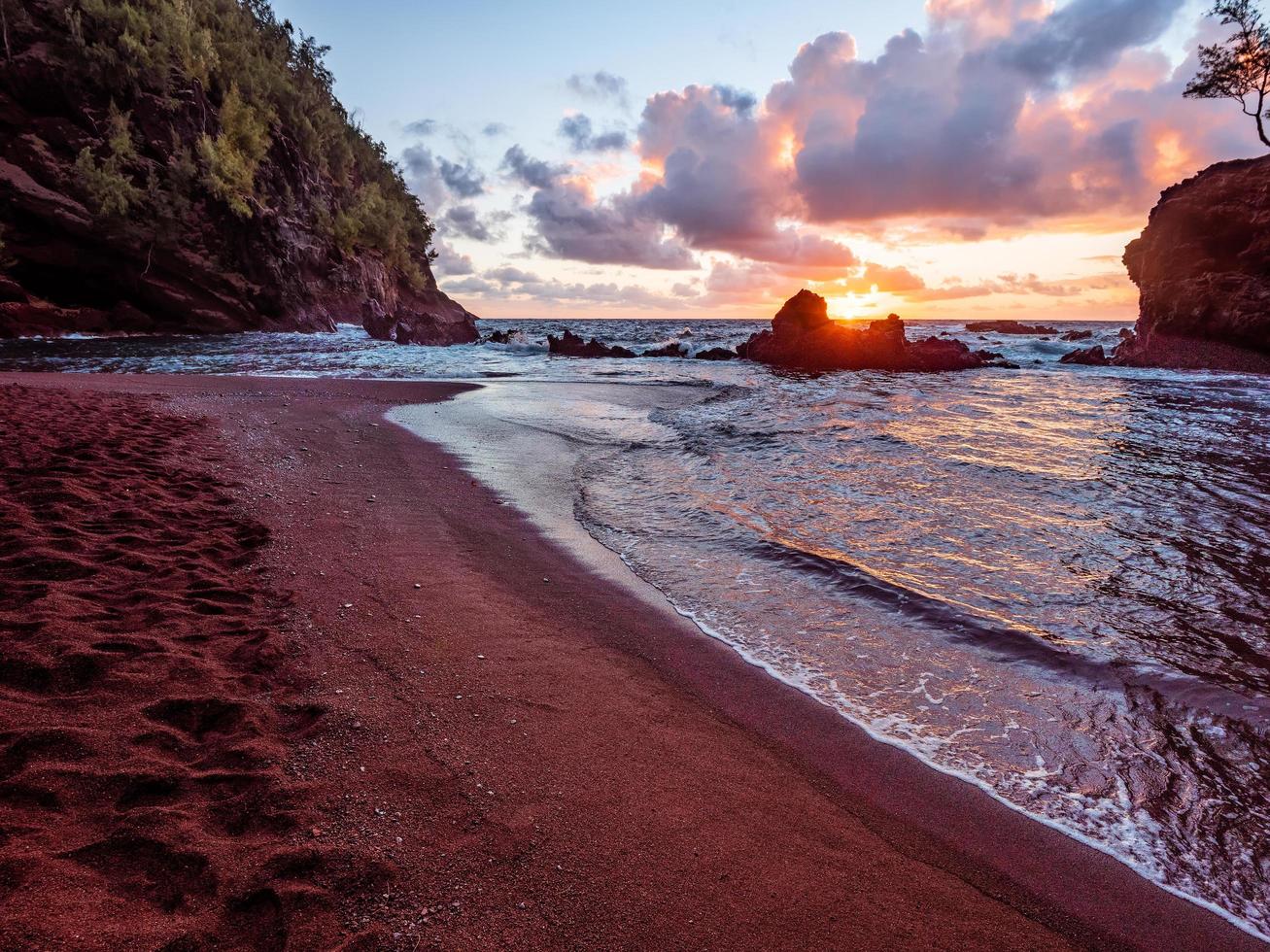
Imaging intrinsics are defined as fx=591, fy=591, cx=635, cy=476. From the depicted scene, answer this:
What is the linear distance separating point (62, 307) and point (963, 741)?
40.6m

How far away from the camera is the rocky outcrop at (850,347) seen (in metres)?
26.5

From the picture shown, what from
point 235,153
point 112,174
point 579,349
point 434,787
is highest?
point 235,153

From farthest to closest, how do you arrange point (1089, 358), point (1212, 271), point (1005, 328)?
1. point (1005, 328)
2. point (1089, 358)
3. point (1212, 271)

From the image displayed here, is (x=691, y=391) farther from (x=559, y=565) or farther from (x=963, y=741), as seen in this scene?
(x=963, y=741)

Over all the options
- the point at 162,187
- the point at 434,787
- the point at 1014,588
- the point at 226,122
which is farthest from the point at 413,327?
the point at 434,787

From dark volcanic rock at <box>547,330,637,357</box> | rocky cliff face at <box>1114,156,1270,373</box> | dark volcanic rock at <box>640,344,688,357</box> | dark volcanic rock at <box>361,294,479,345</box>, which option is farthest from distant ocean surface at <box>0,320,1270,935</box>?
dark volcanic rock at <box>361,294,479,345</box>

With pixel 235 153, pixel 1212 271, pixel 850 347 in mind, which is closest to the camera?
pixel 1212 271

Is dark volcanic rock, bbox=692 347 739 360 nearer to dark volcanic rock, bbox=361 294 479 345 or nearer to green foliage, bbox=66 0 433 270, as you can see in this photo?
dark volcanic rock, bbox=361 294 479 345

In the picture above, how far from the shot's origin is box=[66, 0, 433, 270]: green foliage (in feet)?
103

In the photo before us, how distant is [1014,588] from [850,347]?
78.7 ft

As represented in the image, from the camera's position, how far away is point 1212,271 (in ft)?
81.0

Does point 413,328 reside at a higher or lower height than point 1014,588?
higher

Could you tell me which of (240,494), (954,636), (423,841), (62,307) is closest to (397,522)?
(240,494)

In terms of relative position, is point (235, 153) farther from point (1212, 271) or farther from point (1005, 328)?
point (1005, 328)
